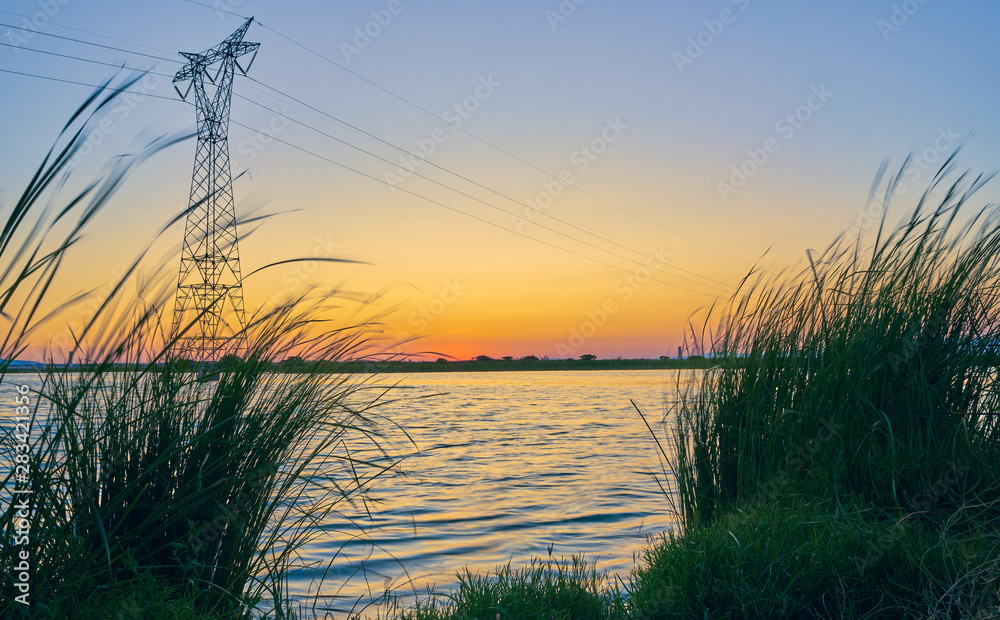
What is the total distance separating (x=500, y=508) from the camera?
6637 mm

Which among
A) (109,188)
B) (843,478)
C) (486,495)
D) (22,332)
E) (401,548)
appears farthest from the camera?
(486,495)

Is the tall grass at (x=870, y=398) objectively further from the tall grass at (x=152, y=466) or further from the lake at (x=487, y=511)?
the tall grass at (x=152, y=466)

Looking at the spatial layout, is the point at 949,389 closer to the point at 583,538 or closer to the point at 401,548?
the point at 583,538

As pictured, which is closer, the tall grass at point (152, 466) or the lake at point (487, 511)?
the tall grass at point (152, 466)

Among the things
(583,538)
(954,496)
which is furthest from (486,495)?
(954,496)

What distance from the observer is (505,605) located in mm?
2801

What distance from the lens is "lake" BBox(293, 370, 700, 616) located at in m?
4.75

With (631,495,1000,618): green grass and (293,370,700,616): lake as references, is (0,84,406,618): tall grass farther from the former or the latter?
(631,495,1000,618): green grass

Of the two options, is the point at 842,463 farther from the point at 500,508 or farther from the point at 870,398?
the point at 500,508

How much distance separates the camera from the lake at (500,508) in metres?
4.75

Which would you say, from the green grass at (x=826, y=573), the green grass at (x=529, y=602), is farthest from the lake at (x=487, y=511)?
the green grass at (x=826, y=573)

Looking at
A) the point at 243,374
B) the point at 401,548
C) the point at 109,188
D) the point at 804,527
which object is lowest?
the point at 401,548

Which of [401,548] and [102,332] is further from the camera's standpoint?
[401,548]

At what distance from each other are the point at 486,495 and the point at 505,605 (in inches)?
177
